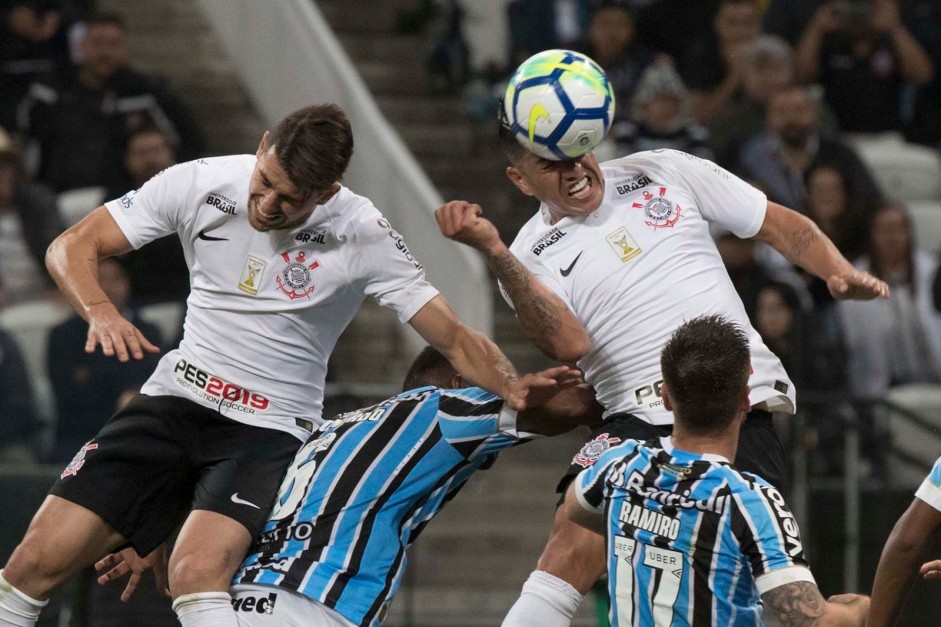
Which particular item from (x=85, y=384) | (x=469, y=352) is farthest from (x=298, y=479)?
(x=85, y=384)

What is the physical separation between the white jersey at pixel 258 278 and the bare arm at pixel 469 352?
0.06 meters

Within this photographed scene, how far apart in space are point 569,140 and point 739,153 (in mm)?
5745

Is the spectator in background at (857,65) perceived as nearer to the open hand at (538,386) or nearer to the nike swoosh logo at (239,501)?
the open hand at (538,386)

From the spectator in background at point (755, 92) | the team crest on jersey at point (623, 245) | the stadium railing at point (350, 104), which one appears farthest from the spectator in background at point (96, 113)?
the team crest on jersey at point (623, 245)

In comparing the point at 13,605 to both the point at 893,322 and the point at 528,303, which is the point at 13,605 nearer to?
the point at 528,303

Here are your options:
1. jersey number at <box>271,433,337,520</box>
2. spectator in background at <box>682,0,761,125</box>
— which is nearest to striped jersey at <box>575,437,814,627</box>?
jersey number at <box>271,433,337,520</box>

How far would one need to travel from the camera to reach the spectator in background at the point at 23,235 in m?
9.85

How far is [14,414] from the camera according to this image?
→ 29.7 feet

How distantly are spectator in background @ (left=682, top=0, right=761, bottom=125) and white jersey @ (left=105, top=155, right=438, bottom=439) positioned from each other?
7.00 meters

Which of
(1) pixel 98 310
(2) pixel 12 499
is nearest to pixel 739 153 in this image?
(2) pixel 12 499

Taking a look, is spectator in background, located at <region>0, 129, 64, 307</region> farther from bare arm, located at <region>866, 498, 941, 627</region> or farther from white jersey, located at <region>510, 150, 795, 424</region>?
bare arm, located at <region>866, 498, 941, 627</region>

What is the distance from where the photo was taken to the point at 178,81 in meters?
12.5

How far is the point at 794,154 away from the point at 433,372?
5.86 metres

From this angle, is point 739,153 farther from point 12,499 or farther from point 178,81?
point 12,499
